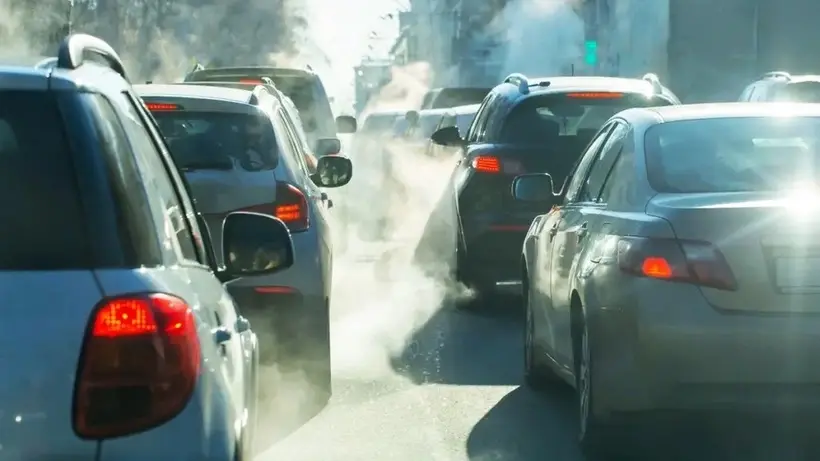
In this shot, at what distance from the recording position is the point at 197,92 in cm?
919

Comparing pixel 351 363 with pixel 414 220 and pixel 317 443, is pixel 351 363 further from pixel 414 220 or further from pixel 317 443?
pixel 414 220

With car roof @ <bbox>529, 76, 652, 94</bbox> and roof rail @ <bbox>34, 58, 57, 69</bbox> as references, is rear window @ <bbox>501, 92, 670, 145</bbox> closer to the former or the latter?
car roof @ <bbox>529, 76, 652, 94</bbox>

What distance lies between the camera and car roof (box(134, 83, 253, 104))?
29.6ft

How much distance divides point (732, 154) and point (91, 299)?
183 inches

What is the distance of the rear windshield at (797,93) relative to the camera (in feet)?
74.8

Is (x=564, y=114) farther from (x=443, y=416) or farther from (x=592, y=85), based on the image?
(x=443, y=416)

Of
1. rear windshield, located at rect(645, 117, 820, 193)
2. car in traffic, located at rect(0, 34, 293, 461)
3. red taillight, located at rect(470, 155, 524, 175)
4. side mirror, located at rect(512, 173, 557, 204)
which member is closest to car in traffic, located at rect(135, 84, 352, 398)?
side mirror, located at rect(512, 173, 557, 204)

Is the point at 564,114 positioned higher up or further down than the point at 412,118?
higher up

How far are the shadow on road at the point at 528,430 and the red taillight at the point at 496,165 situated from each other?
126 inches

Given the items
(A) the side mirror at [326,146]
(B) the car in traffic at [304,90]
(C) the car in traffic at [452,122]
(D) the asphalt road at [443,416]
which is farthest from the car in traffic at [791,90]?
(D) the asphalt road at [443,416]

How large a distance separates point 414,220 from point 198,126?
42.6ft

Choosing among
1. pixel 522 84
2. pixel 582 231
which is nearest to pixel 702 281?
pixel 582 231

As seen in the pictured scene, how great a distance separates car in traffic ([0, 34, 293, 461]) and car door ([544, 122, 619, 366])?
14.0 feet

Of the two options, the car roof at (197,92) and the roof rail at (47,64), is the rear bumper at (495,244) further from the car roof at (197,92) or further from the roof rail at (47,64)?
the roof rail at (47,64)
